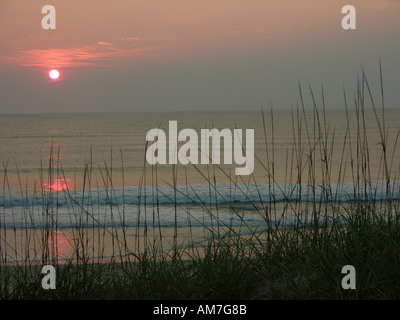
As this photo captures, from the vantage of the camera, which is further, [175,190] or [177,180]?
[177,180]

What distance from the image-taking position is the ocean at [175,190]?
8.37ft

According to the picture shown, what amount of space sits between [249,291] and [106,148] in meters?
17.1

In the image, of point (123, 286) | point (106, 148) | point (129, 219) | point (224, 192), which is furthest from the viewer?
point (106, 148)

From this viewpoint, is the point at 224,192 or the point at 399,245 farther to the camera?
the point at 224,192

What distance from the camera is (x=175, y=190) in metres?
2.57

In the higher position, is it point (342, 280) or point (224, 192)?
point (224, 192)

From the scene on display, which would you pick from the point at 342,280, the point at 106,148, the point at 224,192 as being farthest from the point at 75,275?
the point at 106,148

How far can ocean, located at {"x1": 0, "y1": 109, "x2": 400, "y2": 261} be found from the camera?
100 inches

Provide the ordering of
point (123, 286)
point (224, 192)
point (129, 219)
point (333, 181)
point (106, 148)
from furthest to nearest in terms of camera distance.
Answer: point (106, 148) → point (333, 181) → point (224, 192) → point (129, 219) → point (123, 286)

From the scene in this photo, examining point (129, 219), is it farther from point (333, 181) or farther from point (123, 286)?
point (333, 181)

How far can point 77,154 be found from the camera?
1659 cm

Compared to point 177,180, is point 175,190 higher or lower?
lower
